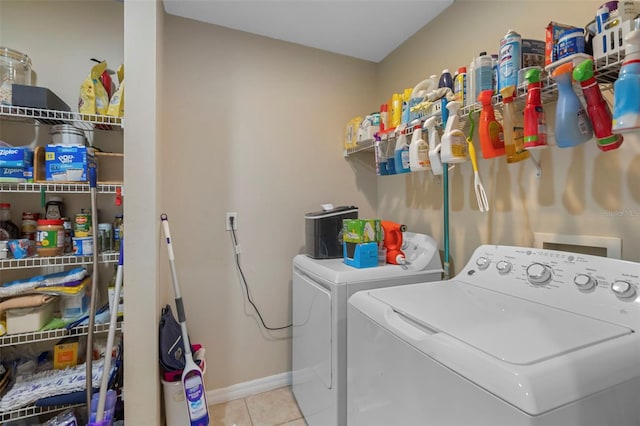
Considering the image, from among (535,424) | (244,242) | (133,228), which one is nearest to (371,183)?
(244,242)

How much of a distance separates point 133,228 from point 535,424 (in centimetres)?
152

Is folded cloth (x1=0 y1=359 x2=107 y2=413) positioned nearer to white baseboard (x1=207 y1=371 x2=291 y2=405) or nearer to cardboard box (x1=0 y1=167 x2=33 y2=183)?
white baseboard (x1=207 y1=371 x2=291 y2=405)

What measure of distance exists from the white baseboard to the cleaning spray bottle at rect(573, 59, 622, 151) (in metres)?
2.10

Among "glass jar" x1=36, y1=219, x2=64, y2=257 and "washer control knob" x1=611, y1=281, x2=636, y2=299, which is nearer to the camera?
"washer control knob" x1=611, y1=281, x2=636, y2=299

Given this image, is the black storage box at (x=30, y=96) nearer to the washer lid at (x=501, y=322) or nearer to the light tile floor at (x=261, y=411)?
the washer lid at (x=501, y=322)

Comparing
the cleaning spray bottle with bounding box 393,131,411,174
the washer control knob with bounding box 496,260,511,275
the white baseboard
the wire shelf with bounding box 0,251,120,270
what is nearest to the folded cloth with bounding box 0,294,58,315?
the wire shelf with bounding box 0,251,120,270

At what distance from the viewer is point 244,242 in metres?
1.90

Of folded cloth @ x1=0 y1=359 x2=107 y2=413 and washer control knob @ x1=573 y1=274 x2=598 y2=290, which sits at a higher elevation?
washer control knob @ x1=573 y1=274 x2=598 y2=290

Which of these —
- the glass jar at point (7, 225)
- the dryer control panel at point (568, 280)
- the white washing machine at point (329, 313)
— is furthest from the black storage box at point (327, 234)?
the glass jar at point (7, 225)

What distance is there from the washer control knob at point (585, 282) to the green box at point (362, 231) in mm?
788

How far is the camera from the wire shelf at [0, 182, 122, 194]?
4.22 ft

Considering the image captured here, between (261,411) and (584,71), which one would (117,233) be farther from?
(584,71)

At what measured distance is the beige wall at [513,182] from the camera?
3.26 feet

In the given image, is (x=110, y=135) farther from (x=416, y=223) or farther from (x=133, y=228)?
(x=416, y=223)
